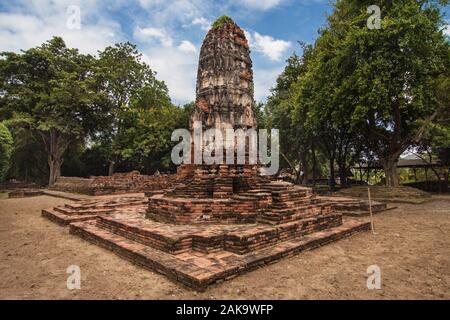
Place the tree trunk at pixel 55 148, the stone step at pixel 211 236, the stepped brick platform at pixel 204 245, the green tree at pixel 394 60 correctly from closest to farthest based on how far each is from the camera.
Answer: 1. the stepped brick platform at pixel 204 245
2. the stone step at pixel 211 236
3. the green tree at pixel 394 60
4. the tree trunk at pixel 55 148

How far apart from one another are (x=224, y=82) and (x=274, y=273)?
234 inches

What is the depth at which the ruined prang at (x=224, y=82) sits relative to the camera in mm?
8883

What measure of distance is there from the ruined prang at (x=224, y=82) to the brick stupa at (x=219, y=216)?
0.03 meters

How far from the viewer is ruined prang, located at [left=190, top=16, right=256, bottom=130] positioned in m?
8.88

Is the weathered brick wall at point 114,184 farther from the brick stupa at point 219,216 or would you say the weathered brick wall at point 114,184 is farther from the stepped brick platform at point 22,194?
the brick stupa at point 219,216

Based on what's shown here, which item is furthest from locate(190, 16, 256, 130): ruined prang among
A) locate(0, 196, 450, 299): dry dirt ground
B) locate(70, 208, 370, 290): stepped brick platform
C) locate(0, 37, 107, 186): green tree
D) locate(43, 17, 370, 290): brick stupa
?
locate(0, 37, 107, 186): green tree

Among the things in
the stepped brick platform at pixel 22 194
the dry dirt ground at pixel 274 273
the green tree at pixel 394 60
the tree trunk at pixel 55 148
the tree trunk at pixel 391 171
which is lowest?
the dry dirt ground at pixel 274 273

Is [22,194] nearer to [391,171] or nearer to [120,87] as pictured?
[120,87]

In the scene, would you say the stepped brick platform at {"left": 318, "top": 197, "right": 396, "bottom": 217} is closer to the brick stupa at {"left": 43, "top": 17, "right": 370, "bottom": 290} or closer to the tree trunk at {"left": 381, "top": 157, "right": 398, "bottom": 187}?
the brick stupa at {"left": 43, "top": 17, "right": 370, "bottom": 290}

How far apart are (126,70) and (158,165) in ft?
31.3

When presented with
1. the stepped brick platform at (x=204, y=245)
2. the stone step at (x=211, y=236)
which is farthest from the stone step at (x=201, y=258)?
the stone step at (x=211, y=236)

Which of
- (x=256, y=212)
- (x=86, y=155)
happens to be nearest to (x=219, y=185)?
(x=256, y=212)

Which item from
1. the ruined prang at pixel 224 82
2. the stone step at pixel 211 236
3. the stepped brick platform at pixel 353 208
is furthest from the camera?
the stepped brick platform at pixel 353 208

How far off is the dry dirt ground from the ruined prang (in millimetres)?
4456
